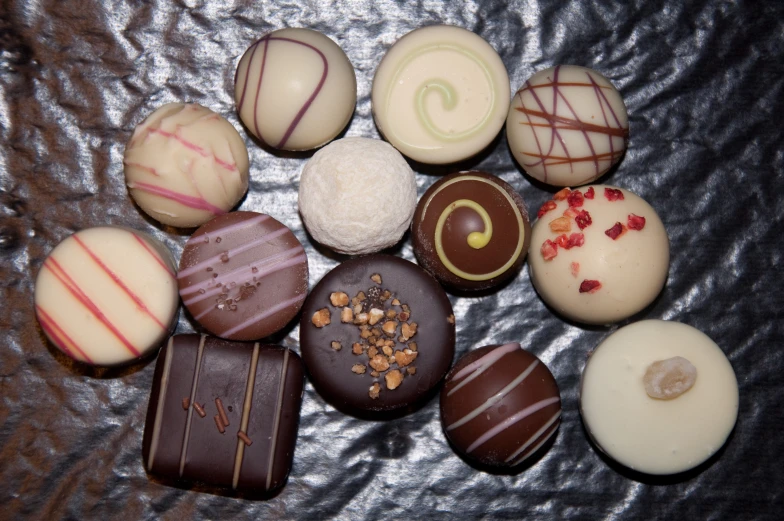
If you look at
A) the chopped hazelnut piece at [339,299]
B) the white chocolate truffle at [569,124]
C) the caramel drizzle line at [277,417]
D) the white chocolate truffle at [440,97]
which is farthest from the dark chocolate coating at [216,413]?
the white chocolate truffle at [569,124]

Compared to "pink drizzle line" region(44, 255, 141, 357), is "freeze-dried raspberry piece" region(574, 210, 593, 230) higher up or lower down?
higher up

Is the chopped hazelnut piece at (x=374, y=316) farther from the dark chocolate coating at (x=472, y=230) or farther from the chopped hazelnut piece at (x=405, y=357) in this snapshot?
the dark chocolate coating at (x=472, y=230)

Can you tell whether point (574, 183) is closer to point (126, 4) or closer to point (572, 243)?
point (572, 243)

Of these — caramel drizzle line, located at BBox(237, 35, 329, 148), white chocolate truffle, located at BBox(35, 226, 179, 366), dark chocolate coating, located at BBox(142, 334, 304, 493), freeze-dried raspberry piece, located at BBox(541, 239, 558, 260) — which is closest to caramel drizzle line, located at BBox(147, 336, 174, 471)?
dark chocolate coating, located at BBox(142, 334, 304, 493)

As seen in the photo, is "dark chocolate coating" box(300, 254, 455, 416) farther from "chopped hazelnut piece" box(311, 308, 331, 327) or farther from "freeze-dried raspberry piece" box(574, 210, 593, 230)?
"freeze-dried raspberry piece" box(574, 210, 593, 230)

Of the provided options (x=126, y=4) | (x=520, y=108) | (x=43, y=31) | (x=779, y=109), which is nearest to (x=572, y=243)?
(x=520, y=108)

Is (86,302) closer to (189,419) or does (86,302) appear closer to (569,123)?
(189,419)

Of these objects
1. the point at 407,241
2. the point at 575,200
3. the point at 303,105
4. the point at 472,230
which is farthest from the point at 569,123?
the point at 303,105
